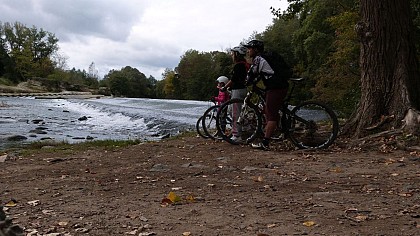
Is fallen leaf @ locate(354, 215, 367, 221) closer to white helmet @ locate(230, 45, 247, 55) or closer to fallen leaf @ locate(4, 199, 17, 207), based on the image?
fallen leaf @ locate(4, 199, 17, 207)

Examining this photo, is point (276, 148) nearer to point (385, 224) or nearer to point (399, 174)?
point (399, 174)

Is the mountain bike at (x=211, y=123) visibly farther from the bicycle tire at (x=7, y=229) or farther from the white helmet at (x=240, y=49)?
the bicycle tire at (x=7, y=229)

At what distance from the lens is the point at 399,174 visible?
6055mm

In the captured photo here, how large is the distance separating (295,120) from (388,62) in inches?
81.2

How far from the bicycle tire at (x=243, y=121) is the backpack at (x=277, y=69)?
0.83 metres

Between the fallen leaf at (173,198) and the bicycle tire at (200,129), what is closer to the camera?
the fallen leaf at (173,198)

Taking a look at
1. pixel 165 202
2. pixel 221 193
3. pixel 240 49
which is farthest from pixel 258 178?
pixel 240 49

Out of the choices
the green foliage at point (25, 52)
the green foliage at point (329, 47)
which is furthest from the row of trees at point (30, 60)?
the green foliage at point (329, 47)

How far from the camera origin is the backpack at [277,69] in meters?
8.34

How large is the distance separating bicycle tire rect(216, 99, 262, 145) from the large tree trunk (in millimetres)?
2040

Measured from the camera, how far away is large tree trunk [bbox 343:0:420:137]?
8594mm

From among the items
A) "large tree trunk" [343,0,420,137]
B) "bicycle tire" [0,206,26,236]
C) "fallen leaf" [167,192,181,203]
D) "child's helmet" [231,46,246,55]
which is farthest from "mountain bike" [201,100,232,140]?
"bicycle tire" [0,206,26,236]

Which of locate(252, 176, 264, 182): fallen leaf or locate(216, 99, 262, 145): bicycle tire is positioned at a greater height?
locate(216, 99, 262, 145): bicycle tire

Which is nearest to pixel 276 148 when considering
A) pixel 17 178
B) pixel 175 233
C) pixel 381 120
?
pixel 381 120
